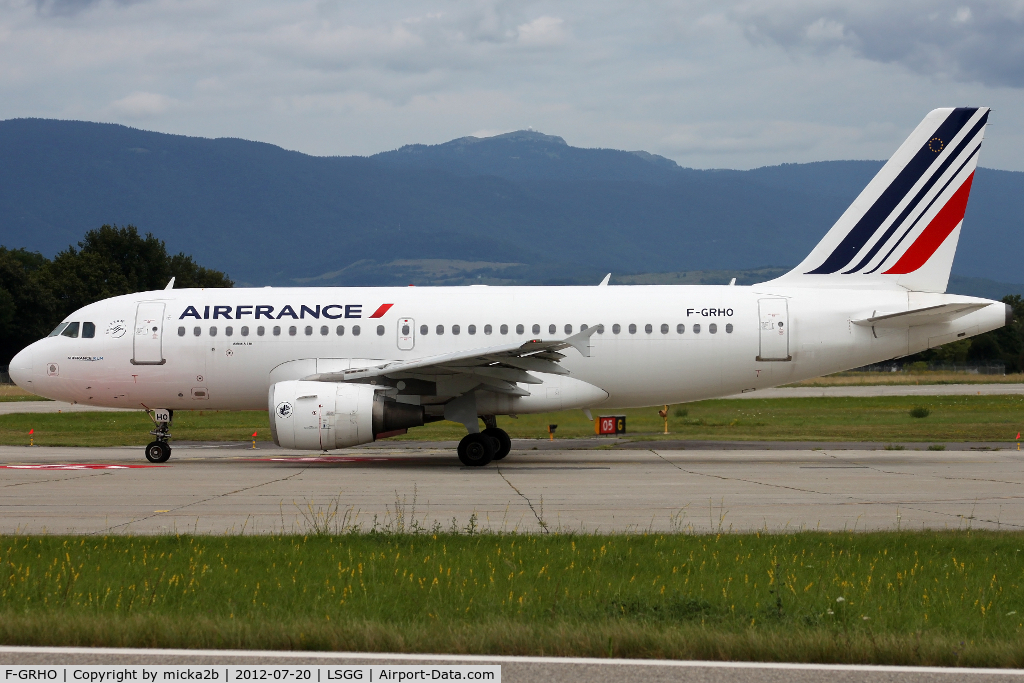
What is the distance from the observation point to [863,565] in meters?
9.98

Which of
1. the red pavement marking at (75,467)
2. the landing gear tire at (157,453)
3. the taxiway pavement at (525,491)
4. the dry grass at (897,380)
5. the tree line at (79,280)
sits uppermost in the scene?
the tree line at (79,280)

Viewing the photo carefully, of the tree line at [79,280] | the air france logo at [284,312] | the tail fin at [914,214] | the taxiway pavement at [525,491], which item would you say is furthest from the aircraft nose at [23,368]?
the tree line at [79,280]

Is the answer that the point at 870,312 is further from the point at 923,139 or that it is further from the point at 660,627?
the point at 660,627

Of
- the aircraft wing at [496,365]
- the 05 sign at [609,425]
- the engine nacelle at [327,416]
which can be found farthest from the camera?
the 05 sign at [609,425]

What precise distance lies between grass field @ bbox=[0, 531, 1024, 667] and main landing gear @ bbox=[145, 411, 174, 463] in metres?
11.8

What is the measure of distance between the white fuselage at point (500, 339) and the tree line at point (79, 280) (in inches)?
2065

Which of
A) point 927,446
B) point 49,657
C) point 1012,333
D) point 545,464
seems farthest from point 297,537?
point 1012,333

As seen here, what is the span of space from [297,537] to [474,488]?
6.32 meters

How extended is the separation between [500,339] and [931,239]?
10251 mm

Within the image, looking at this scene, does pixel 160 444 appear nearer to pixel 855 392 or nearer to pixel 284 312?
pixel 284 312

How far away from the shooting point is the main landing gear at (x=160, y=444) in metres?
23.1

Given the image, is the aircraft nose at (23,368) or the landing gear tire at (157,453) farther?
the aircraft nose at (23,368)

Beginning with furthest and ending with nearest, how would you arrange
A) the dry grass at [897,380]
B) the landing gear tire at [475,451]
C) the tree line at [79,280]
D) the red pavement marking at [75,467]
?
1. the tree line at [79,280]
2. the dry grass at [897,380]
3. the landing gear tire at [475,451]
4. the red pavement marking at [75,467]

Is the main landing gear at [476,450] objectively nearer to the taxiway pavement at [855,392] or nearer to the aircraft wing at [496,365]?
the aircraft wing at [496,365]
